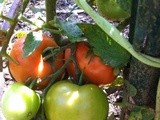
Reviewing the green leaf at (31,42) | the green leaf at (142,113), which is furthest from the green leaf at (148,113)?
the green leaf at (31,42)

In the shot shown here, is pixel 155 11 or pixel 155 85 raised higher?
pixel 155 11

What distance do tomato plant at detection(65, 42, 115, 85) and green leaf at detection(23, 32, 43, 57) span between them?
0.21 ft

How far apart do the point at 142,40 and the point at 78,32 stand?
130 millimetres

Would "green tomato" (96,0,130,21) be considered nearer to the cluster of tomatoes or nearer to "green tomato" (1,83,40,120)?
the cluster of tomatoes

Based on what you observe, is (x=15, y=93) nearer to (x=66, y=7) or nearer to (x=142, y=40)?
(x=142, y=40)

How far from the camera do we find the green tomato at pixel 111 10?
855mm

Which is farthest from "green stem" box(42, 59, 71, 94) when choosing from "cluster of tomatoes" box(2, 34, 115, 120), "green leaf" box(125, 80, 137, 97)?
"green leaf" box(125, 80, 137, 97)

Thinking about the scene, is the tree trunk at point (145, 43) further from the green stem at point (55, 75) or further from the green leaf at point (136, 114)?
the green stem at point (55, 75)

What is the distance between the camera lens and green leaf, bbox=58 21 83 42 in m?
0.77

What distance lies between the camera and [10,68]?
32.7 inches

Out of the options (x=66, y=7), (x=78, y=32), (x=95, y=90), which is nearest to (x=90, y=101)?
(x=95, y=90)

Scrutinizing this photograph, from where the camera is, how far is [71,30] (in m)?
0.77

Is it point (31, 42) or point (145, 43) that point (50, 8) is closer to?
point (31, 42)

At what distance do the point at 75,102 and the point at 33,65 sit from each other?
0.35 ft
